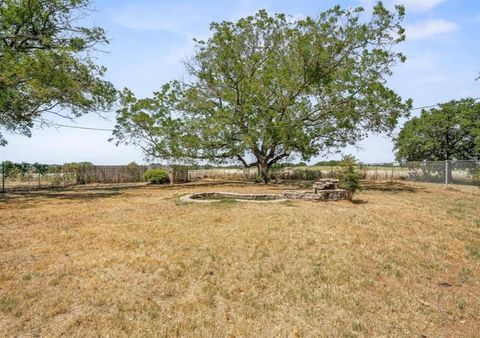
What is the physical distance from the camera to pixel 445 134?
3431 centimetres

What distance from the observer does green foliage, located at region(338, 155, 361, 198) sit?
1365 centimetres

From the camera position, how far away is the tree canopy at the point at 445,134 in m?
32.8

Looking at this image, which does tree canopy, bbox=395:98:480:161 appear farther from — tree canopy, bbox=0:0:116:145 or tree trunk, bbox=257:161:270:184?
tree canopy, bbox=0:0:116:145

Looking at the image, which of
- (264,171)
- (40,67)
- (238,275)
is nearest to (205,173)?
(264,171)

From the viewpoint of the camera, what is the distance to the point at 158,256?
636 centimetres

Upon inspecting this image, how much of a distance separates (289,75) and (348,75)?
324cm

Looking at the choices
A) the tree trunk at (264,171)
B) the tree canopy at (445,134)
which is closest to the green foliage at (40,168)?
the tree trunk at (264,171)

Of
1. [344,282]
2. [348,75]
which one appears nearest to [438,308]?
[344,282]

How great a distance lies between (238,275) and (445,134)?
34996 millimetres

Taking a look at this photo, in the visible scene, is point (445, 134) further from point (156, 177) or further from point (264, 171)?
point (156, 177)

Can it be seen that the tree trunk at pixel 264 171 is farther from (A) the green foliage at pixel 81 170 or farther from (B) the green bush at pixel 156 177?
(A) the green foliage at pixel 81 170

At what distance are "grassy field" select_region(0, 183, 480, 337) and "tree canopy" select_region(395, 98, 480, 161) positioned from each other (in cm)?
2768

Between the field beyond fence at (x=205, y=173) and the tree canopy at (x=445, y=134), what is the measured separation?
5963mm

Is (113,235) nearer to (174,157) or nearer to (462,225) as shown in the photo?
(462,225)
